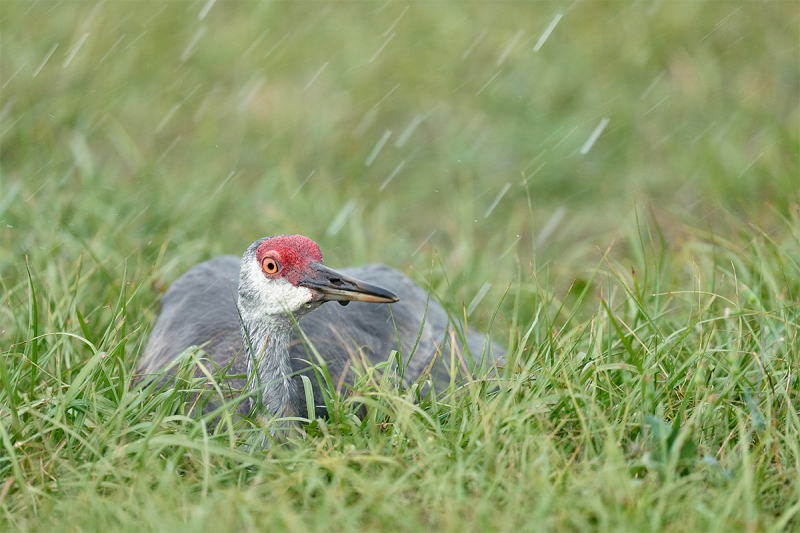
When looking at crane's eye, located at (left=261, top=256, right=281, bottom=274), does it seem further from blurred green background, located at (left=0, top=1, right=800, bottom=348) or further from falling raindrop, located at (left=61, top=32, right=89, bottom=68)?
falling raindrop, located at (left=61, top=32, right=89, bottom=68)

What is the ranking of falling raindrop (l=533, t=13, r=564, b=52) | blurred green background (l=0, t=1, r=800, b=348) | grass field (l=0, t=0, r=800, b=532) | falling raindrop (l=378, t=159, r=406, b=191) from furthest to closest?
falling raindrop (l=533, t=13, r=564, b=52)
falling raindrop (l=378, t=159, r=406, b=191)
blurred green background (l=0, t=1, r=800, b=348)
grass field (l=0, t=0, r=800, b=532)

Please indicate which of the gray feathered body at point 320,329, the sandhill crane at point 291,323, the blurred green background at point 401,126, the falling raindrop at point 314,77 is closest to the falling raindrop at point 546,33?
the blurred green background at point 401,126

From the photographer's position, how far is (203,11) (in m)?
8.55

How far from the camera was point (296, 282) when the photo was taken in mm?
3893

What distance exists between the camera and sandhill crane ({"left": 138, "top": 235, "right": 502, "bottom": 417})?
12.7 feet

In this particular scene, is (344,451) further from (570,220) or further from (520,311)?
(570,220)

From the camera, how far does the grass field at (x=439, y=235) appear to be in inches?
125

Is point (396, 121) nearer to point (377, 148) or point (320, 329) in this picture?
point (377, 148)

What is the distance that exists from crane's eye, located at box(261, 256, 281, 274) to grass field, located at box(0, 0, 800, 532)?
22.3 inches

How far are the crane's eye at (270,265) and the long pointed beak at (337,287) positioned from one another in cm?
10

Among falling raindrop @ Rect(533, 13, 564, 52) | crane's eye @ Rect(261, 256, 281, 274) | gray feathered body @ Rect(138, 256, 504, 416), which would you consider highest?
falling raindrop @ Rect(533, 13, 564, 52)

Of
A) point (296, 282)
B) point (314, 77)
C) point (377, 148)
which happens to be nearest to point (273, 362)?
point (296, 282)

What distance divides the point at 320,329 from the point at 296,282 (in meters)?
0.69

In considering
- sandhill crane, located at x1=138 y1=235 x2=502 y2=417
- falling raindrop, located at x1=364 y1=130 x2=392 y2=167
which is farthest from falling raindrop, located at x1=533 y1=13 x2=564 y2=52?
sandhill crane, located at x1=138 y1=235 x2=502 y2=417
